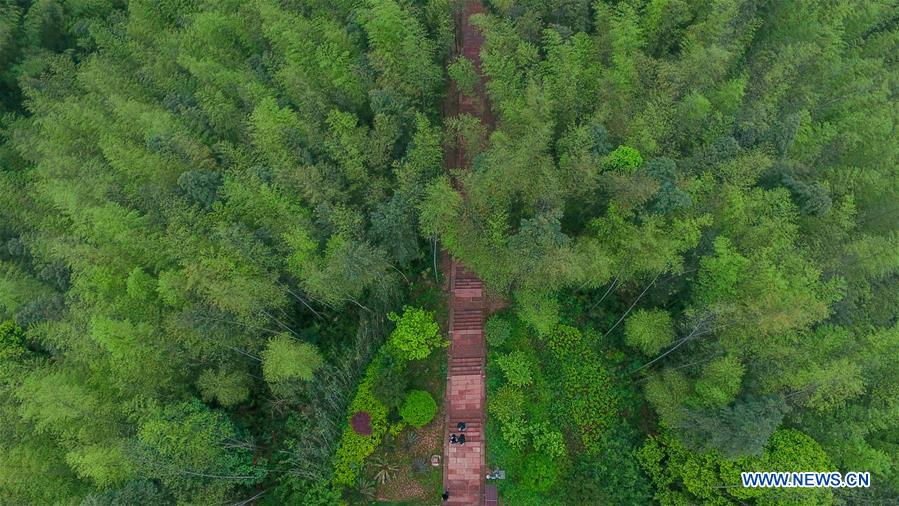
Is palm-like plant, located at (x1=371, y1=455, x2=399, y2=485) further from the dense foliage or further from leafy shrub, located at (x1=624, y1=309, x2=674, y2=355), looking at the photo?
leafy shrub, located at (x1=624, y1=309, x2=674, y2=355)

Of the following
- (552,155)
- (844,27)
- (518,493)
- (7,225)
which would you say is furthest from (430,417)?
(844,27)

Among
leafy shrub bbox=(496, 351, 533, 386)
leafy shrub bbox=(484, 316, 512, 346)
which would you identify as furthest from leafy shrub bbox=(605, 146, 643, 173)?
leafy shrub bbox=(496, 351, 533, 386)

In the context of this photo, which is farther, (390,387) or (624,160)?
(624,160)

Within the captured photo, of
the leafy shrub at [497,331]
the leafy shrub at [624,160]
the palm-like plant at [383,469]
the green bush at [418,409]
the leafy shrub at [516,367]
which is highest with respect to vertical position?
the leafy shrub at [624,160]

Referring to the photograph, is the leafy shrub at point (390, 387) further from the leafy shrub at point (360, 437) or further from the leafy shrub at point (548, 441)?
the leafy shrub at point (548, 441)

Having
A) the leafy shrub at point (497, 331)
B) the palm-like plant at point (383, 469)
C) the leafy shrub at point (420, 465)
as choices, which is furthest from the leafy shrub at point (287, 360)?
the leafy shrub at point (497, 331)

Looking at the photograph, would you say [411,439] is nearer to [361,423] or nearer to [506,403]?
[361,423]

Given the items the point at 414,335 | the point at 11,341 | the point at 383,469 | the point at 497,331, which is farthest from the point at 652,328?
the point at 11,341
